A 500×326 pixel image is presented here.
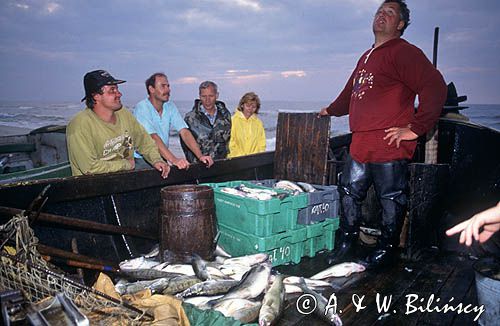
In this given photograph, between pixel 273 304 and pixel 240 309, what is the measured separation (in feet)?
0.96

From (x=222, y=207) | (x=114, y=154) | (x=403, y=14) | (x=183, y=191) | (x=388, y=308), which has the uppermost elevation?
(x=403, y=14)

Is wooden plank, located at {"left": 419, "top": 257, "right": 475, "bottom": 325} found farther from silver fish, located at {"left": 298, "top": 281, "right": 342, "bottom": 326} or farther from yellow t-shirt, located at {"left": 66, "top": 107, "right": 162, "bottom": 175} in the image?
yellow t-shirt, located at {"left": 66, "top": 107, "right": 162, "bottom": 175}

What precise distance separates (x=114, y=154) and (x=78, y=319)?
316cm

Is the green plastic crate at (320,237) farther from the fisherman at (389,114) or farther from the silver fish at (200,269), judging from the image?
the silver fish at (200,269)

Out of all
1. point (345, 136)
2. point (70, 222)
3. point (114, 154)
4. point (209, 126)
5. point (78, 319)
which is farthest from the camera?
point (345, 136)

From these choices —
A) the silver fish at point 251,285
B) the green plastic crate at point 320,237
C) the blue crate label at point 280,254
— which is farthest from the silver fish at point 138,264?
the green plastic crate at point 320,237

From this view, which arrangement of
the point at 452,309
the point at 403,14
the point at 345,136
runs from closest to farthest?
the point at 452,309, the point at 403,14, the point at 345,136

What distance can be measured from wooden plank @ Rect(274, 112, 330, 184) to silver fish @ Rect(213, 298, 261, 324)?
2.86 meters

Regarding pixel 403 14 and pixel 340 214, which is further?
pixel 340 214

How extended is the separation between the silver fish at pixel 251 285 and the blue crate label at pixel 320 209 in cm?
134

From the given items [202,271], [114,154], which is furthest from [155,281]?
[114,154]

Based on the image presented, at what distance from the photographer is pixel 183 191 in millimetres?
4176

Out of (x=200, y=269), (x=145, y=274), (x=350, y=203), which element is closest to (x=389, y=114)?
(x=350, y=203)

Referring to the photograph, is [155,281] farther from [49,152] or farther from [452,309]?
[49,152]
